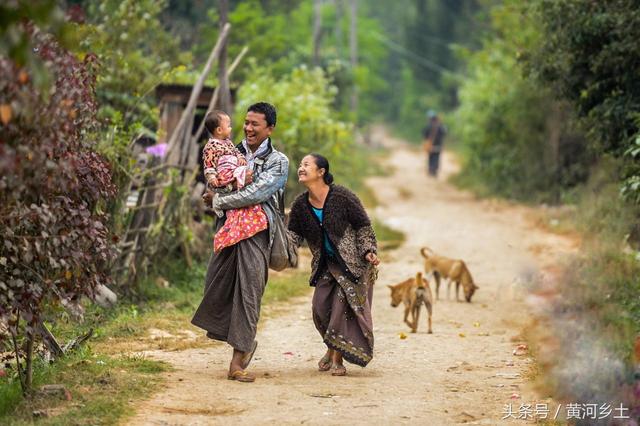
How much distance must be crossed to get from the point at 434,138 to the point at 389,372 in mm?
22216

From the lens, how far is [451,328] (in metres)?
10.6

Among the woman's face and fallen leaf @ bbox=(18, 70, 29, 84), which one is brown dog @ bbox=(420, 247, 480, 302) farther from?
fallen leaf @ bbox=(18, 70, 29, 84)

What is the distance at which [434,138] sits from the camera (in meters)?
29.9

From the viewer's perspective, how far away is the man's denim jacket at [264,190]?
739cm

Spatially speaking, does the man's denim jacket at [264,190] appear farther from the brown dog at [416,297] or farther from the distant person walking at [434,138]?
the distant person walking at [434,138]

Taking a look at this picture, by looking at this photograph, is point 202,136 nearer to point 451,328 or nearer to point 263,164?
point 451,328

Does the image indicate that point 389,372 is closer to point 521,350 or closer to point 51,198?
point 521,350

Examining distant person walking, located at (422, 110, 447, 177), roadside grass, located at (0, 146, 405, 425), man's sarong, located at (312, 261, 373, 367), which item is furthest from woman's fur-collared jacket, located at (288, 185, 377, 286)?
distant person walking, located at (422, 110, 447, 177)

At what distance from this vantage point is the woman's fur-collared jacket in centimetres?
790

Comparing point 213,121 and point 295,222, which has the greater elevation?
point 213,121

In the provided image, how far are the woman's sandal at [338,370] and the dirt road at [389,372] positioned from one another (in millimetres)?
73

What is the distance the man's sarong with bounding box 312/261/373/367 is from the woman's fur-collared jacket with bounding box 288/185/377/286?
101 mm

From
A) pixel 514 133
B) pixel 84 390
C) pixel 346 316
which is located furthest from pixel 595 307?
pixel 514 133

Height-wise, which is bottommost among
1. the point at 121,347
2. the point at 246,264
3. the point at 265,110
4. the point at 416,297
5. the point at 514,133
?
the point at 121,347
